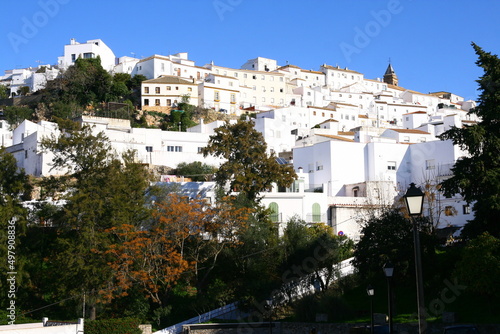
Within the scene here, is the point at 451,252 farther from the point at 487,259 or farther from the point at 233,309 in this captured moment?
the point at 233,309

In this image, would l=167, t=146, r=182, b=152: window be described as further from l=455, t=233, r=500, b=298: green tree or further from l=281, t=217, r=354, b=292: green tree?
l=455, t=233, r=500, b=298: green tree

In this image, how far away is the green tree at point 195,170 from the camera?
52.7m

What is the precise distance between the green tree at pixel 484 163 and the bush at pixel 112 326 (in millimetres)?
14708

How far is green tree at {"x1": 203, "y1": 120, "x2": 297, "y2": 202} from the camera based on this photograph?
124 ft

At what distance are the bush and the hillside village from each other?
1366 centimetres

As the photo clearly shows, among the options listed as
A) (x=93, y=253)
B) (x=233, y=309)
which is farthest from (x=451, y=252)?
(x=93, y=253)

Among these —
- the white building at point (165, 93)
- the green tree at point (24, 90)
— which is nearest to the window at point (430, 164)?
the white building at point (165, 93)

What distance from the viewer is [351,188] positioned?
5019 centimetres

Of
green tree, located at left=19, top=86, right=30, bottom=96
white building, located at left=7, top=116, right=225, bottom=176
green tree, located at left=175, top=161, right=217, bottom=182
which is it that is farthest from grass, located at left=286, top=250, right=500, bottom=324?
green tree, located at left=19, top=86, right=30, bottom=96

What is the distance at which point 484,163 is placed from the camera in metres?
26.2

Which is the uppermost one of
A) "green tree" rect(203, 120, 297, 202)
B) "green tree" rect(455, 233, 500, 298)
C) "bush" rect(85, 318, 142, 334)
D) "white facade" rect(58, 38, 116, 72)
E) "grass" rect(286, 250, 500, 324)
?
"white facade" rect(58, 38, 116, 72)

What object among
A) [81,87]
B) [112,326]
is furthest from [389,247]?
[81,87]

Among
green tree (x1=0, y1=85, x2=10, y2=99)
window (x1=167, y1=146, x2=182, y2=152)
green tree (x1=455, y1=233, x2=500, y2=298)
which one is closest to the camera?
green tree (x1=455, y1=233, x2=500, y2=298)

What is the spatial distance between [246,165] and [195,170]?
1620 cm
